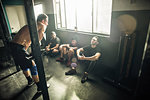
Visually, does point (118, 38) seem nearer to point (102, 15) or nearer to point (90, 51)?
point (90, 51)

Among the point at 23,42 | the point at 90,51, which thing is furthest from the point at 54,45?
the point at 23,42

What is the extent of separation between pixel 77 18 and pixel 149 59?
3542 millimetres

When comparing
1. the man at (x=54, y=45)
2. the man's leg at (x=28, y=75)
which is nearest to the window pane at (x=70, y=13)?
the man at (x=54, y=45)

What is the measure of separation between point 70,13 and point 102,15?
1578 millimetres

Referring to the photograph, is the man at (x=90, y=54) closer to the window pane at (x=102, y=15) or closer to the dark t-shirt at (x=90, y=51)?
the dark t-shirt at (x=90, y=51)

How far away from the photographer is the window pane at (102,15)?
10.3ft

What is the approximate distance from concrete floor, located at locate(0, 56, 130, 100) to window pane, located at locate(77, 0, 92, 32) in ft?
5.73

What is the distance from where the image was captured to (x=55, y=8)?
4.77 metres

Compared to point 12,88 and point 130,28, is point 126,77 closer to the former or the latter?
point 130,28

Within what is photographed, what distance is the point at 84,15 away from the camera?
387 cm

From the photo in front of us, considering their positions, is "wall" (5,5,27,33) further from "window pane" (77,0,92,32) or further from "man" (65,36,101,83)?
"man" (65,36,101,83)

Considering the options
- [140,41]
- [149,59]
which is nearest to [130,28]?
[140,41]

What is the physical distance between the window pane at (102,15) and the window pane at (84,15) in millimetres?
272

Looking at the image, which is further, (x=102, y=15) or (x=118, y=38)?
(x=102, y=15)
